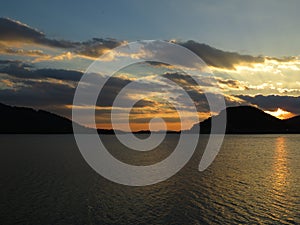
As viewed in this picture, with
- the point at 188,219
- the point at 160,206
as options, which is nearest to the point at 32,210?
the point at 160,206

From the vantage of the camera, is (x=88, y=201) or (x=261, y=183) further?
(x=261, y=183)

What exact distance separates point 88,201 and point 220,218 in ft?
65.6

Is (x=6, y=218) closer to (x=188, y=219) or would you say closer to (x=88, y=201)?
(x=88, y=201)

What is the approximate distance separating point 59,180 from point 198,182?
29.5m

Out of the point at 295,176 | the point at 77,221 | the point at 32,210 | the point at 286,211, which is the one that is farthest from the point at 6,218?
the point at 295,176

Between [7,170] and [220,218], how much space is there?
60.4 meters

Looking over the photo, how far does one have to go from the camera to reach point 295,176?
73.8m

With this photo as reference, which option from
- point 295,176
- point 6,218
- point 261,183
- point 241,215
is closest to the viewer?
point 6,218

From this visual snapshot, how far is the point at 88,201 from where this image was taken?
Answer: 4638 centimetres

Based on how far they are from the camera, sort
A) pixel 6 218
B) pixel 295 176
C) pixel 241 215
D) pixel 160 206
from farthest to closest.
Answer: pixel 295 176
pixel 160 206
pixel 241 215
pixel 6 218

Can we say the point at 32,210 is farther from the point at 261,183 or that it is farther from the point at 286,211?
the point at 261,183

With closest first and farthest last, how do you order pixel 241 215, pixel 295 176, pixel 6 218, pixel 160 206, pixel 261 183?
1. pixel 6 218
2. pixel 241 215
3. pixel 160 206
4. pixel 261 183
5. pixel 295 176

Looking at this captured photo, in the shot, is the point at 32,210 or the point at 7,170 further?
the point at 7,170

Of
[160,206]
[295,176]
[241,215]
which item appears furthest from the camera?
[295,176]
